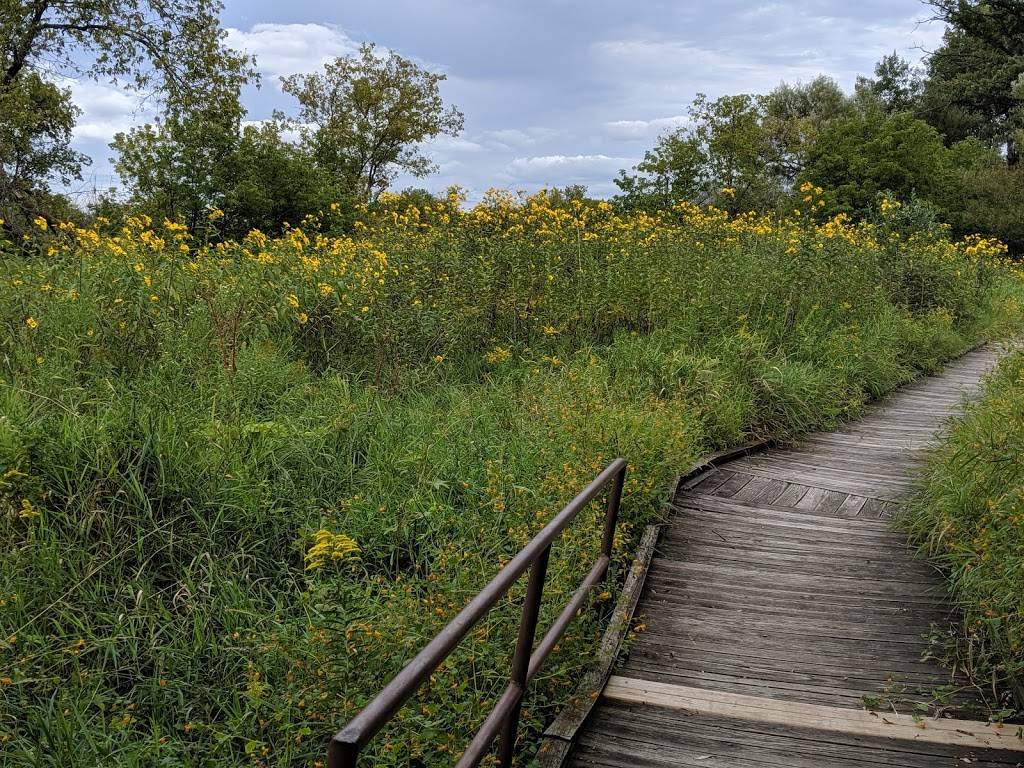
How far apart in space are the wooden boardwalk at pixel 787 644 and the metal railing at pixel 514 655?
1.62 ft

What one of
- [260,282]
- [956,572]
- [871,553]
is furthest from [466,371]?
[956,572]

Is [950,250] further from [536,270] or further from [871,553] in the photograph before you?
[871,553]

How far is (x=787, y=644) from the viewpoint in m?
3.91

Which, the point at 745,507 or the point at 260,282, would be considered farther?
the point at 260,282

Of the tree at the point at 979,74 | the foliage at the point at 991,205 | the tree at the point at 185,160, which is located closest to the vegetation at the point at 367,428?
the tree at the point at 185,160

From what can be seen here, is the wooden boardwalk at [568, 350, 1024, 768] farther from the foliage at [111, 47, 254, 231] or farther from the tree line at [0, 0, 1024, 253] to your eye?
the foliage at [111, 47, 254, 231]

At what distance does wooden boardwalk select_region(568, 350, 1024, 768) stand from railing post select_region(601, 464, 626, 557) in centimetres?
52

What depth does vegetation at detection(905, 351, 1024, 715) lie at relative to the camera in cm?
355

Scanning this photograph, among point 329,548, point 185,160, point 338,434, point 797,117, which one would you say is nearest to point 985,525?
point 329,548

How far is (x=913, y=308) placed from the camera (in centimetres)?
1312

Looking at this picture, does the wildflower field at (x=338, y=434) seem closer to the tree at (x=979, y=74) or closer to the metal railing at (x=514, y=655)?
the metal railing at (x=514, y=655)

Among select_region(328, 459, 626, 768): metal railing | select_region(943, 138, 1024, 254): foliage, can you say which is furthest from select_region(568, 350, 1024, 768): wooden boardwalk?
select_region(943, 138, 1024, 254): foliage

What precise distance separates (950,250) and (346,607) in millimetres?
14951

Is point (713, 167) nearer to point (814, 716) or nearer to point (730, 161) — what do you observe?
point (730, 161)
